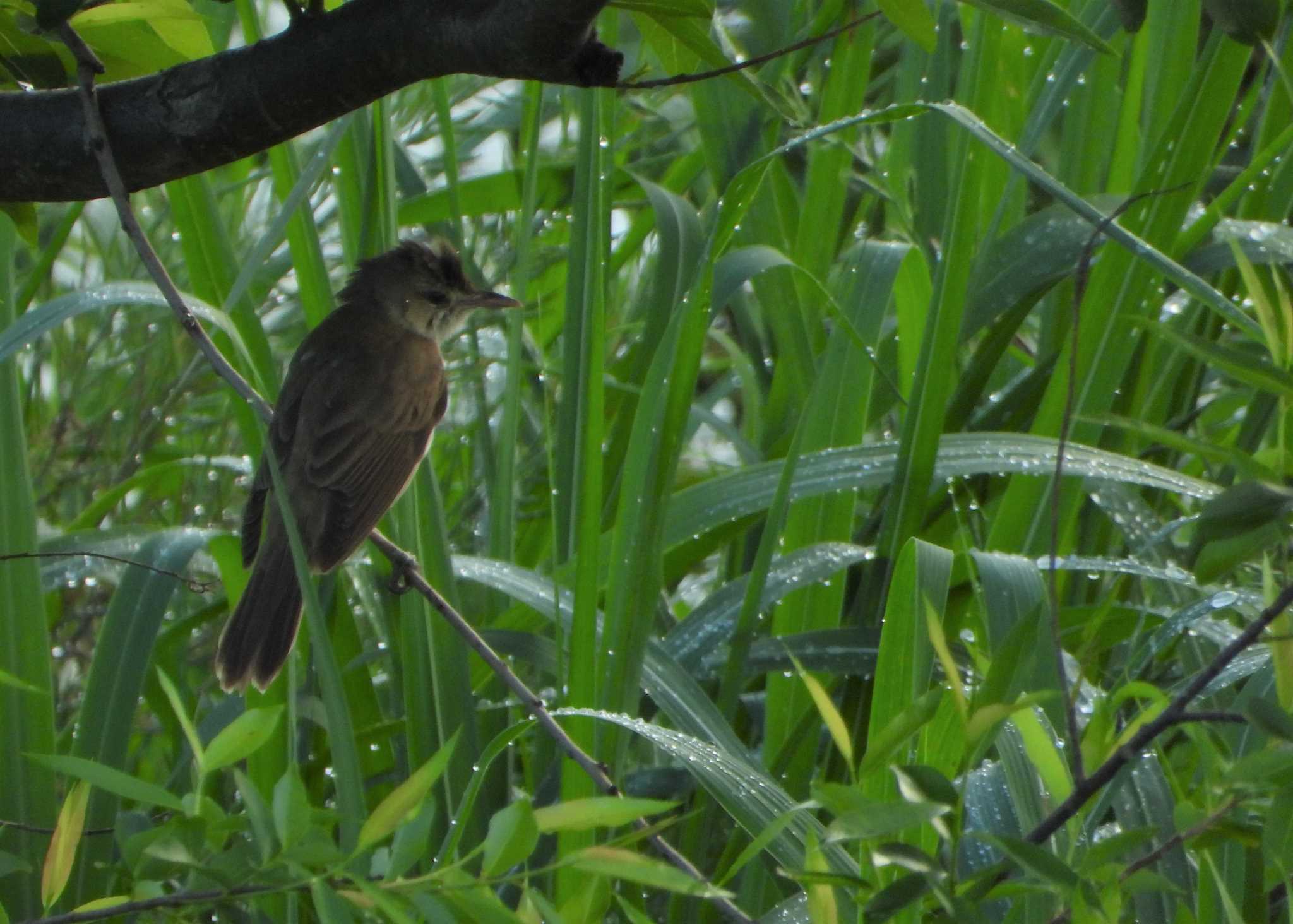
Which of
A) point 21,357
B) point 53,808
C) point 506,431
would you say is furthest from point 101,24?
point 21,357

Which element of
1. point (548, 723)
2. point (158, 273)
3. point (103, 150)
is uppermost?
point (103, 150)

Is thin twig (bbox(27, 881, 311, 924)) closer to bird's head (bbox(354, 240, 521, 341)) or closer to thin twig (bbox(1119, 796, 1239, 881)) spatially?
thin twig (bbox(1119, 796, 1239, 881))

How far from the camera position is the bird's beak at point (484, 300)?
2.78 m

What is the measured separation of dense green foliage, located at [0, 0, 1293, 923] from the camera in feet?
4.37

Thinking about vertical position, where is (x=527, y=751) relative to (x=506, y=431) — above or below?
below

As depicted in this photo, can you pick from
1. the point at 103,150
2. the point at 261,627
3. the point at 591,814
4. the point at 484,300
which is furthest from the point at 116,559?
the point at 484,300

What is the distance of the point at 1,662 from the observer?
5.95 ft

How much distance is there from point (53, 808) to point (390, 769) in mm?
417

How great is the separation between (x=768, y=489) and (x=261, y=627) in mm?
683

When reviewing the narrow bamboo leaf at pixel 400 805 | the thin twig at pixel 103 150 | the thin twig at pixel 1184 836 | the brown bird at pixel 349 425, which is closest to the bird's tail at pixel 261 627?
the brown bird at pixel 349 425

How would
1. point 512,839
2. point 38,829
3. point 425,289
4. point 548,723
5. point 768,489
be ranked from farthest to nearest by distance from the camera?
1. point 425,289
2. point 768,489
3. point 548,723
4. point 38,829
5. point 512,839

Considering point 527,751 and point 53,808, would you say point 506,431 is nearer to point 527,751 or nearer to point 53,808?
point 527,751

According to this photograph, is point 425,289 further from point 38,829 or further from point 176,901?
point 176,901

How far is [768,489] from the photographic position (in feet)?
6.43
